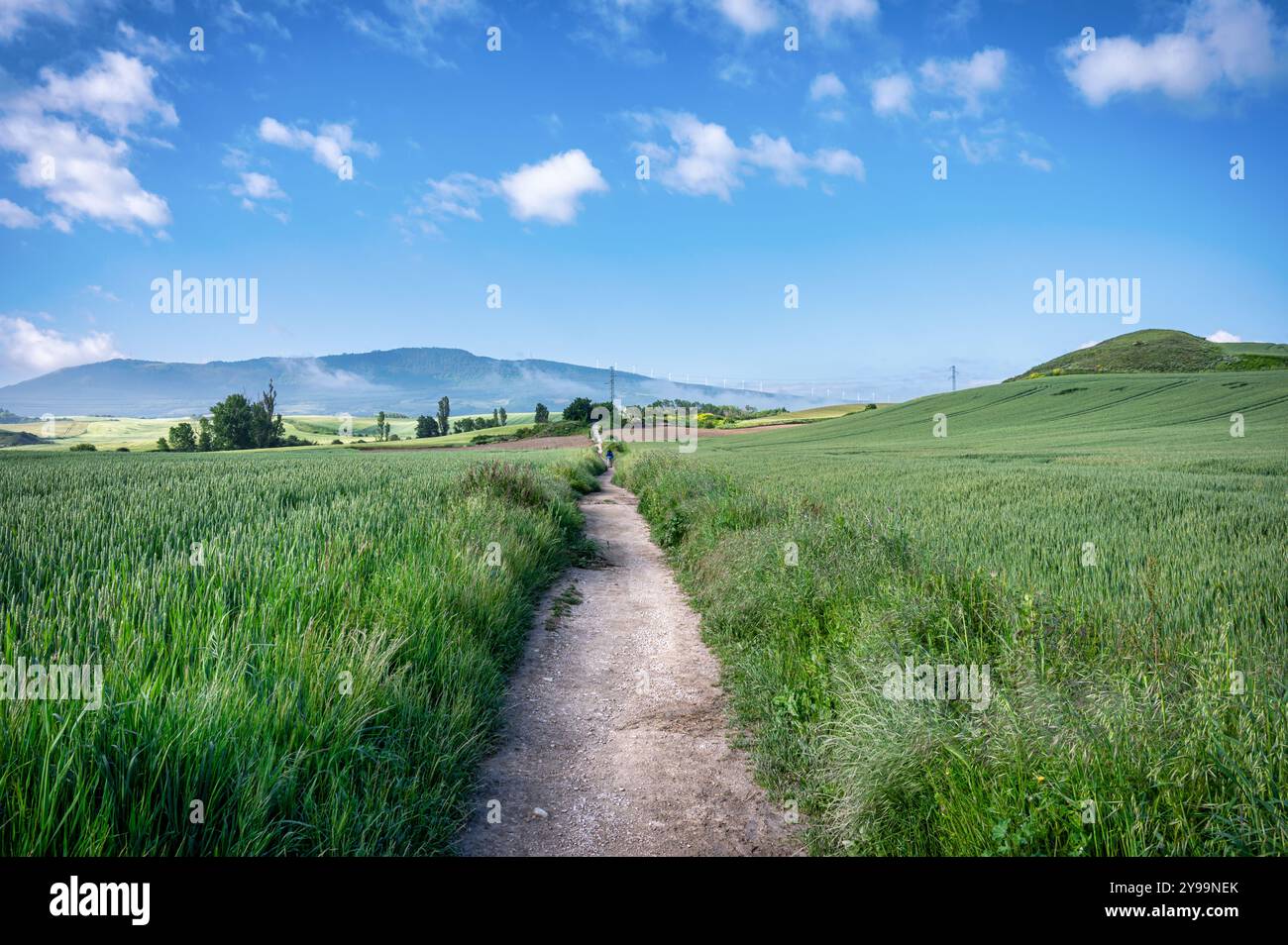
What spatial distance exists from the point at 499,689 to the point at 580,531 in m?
7.82

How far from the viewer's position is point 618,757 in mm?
4434

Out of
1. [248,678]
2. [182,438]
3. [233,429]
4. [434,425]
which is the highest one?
[434,425]

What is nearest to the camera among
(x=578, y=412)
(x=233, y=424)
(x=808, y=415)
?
(x=233, y=424)

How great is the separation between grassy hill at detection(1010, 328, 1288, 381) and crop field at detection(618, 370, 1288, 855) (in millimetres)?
109189

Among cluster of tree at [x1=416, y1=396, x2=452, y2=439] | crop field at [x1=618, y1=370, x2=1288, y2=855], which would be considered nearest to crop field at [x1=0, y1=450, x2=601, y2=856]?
crop field at [x1=618, y1=370, x2=1288, y2=855]

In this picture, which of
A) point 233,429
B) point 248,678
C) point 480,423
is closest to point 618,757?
point 248,678

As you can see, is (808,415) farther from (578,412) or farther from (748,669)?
(748,669)

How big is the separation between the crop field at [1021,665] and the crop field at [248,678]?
251cm

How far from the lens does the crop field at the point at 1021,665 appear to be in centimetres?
252

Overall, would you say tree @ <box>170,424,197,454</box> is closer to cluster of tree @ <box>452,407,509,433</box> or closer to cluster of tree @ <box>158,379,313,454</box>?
cluster of tree @ <box>158,379,313,454</box>

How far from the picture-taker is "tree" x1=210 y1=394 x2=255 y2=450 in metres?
57.5

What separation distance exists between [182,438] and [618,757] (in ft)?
221

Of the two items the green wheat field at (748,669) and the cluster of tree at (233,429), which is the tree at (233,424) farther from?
the green wheat field at (748,669)

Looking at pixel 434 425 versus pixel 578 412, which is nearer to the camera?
pixel 578 412
